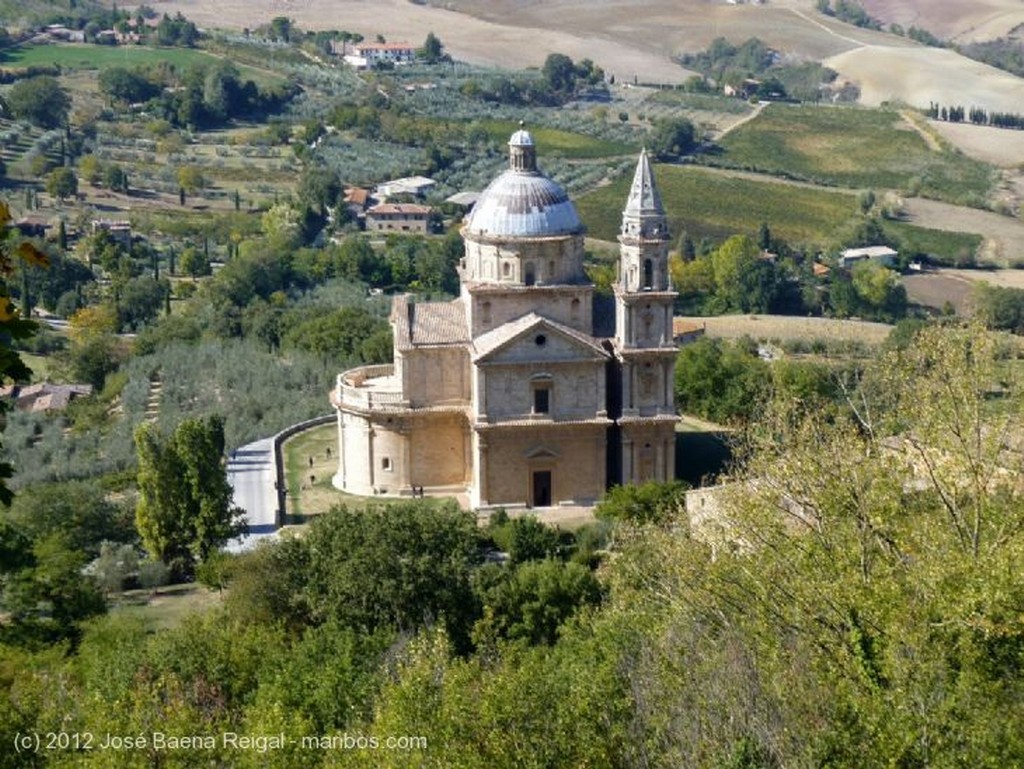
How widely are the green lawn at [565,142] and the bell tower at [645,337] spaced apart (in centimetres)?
7539

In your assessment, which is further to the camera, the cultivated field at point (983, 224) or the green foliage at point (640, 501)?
the cultivated field at point (983, 224)

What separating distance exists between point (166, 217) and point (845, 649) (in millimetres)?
85184

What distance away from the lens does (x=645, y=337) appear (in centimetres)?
5153

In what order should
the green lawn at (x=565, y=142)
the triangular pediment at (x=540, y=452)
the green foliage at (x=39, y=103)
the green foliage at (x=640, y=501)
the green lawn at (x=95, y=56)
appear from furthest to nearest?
the green lawn at (x=95, y=56) < the green lawn at (x=565, y=142) < the green foliage at (x=39, y=103) < the triangular pediment at (x=540, y=452) < the green foliage at (x=640, y=501)

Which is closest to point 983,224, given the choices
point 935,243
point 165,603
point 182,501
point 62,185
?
point 935,243

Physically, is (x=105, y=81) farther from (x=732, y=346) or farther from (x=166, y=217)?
(x=732, y=346)

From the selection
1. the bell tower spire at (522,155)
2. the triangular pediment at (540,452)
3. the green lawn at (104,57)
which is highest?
the green lawn at (104,57)

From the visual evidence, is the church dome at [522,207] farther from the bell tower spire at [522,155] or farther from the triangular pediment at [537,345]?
the triangular pediment at [537,345]

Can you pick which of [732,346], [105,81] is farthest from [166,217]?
[732,346]

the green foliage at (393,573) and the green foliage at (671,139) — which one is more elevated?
the green foliage at (671,139)

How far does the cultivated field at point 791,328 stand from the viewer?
84312mm

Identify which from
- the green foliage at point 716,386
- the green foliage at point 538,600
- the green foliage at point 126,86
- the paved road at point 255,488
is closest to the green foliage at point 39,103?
the green foliage at point 126,86

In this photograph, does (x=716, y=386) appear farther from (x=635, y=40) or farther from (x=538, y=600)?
(x=635, y=40)

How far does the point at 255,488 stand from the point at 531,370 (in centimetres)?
1058
